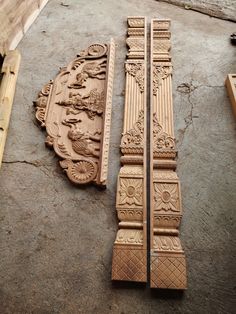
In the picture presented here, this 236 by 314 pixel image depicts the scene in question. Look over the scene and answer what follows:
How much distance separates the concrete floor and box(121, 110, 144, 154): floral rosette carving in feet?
0.27

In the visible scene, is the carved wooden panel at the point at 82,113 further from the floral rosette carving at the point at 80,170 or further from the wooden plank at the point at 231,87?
the wooden plank at the point at 231,87

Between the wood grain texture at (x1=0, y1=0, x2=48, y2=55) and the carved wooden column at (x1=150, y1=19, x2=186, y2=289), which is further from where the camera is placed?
the wood grain texture at (x1=0, y1=0, x2=48, y2=55)

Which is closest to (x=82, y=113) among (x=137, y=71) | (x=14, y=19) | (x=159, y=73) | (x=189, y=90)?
(x=137, y=71)

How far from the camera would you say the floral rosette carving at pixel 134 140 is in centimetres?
218

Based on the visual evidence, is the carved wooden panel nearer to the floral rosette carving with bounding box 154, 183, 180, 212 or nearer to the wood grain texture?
the floral rosette carving with bounding box 154, 183, 180, 212

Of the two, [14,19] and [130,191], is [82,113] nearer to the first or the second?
[130,191]

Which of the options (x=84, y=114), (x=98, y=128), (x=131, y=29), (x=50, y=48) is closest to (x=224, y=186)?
(x=98, y=128)

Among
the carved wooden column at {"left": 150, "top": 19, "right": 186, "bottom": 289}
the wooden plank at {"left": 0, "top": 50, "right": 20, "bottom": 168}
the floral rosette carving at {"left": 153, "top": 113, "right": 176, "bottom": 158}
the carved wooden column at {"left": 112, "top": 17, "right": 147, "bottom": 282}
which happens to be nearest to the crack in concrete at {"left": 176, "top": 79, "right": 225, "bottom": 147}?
the carved wooden column at {"left": 150, "top": 19, "right": 186, "bottom": 289}

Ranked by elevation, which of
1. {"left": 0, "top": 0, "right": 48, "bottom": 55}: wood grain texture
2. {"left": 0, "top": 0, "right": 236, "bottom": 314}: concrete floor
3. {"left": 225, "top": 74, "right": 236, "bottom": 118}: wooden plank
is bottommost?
{"left": 0, "top": 0, "right": 236, "bottom": 314}: concrete floor

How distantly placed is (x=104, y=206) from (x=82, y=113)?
0.85 meters

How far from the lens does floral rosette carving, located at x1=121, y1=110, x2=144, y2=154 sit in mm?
2182

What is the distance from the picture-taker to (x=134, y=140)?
7.29 ft

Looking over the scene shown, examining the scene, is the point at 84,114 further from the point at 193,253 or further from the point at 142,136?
the point at 193,253

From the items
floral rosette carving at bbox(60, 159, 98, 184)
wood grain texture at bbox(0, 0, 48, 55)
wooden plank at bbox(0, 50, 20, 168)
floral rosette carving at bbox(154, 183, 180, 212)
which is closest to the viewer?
floral rosette carving at bbox(154, 183, 180, 212)
